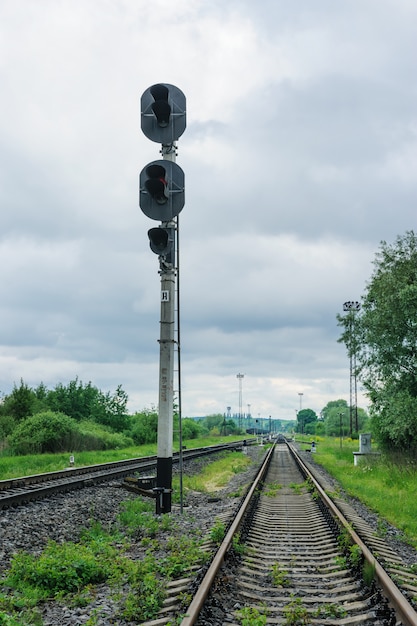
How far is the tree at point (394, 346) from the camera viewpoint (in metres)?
22.5

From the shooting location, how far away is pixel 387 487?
17234 mm

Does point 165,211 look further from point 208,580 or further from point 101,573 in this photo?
point 208,580

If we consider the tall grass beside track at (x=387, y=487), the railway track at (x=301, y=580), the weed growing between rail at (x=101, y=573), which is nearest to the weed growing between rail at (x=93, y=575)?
the weed growing between rail at (x=101, y=573)

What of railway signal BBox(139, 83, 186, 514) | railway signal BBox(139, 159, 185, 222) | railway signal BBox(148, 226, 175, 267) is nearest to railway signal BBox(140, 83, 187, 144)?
railway signal BBox(139, 83, 186, 514)

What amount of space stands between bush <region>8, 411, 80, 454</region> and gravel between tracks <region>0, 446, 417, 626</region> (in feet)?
69.6

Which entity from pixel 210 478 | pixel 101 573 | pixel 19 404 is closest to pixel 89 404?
pixel 19 404

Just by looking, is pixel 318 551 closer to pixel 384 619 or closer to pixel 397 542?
pixel 397 542

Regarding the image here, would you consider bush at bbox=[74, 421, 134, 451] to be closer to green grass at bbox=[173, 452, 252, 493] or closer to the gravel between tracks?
green grass at bbox=[173, 452, 252, 493]

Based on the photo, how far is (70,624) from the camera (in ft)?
16.6

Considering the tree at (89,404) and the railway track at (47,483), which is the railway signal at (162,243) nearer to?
the railway track at (47,483)

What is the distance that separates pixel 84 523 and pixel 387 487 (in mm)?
10456

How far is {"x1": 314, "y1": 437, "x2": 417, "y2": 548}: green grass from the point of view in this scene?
11586 millimetres

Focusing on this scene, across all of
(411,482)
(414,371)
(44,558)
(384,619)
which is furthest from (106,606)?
(414,371)

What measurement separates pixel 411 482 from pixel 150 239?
35.8 ft
